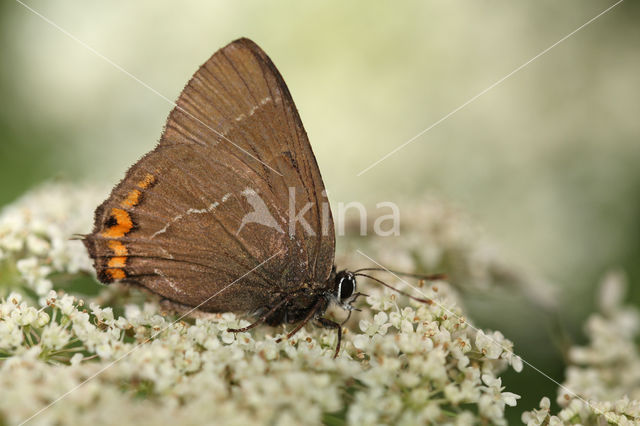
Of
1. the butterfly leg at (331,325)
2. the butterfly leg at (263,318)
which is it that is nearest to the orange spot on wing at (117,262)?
the butterfly leg at (263,318)

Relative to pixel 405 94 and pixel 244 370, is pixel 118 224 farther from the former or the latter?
pixel 405 94

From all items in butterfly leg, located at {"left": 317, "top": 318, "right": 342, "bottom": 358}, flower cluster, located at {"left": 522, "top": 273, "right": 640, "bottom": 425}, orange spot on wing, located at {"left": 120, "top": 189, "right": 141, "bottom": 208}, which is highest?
orange spot on wing, located at {"left": 120, "top": 189, "right": 141, "bottom": 208}

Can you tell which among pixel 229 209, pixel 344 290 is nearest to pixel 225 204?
pixel 229 209

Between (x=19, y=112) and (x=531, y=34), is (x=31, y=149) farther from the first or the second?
(x=531, y=34)

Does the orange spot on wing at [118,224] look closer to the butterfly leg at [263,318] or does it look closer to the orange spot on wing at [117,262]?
the orange spot on wing at [117,262]

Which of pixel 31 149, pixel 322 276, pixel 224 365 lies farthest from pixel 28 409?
pixel 31 149

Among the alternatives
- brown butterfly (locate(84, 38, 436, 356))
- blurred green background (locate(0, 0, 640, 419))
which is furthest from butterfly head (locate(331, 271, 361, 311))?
blurred green background (locate(0, 0, 640, 419))

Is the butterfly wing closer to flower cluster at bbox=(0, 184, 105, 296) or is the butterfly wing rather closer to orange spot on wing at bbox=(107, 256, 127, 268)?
orange spot on wing at bbox=(107, 256, 127, 268)
